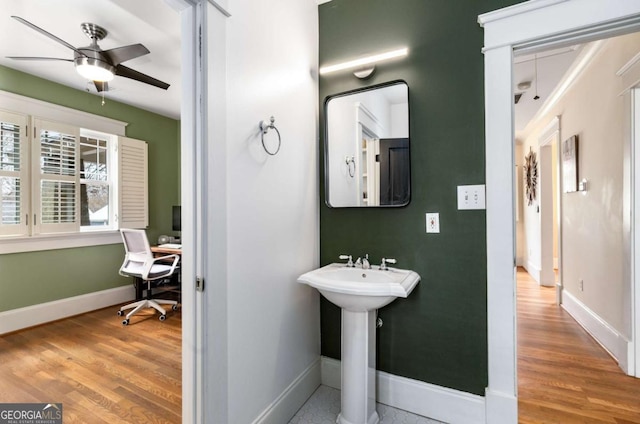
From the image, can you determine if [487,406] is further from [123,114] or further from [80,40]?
[123,114]

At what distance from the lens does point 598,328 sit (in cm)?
265

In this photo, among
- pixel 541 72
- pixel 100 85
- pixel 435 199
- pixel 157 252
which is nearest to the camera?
pixel 435 199

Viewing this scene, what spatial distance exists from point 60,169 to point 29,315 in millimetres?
1571

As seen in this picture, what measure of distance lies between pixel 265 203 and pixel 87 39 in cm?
242

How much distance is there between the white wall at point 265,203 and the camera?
52.5 inches

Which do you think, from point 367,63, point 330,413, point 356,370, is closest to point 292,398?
point 330,413

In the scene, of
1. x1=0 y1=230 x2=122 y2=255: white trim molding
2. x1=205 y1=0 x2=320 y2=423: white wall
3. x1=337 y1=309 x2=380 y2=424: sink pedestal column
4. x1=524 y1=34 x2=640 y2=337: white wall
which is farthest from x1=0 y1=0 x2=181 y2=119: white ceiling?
x1=524 y1=34 x2=640 y2=337: white wall

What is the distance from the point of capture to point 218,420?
1.25 metres

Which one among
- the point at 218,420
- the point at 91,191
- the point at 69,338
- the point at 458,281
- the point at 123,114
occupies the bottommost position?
the point at 69,338

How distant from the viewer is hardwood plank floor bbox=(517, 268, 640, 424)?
1.74m

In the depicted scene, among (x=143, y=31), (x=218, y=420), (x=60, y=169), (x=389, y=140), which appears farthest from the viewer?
(x=60, y=169)

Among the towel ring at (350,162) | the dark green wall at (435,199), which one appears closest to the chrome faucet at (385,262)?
the dark green wall at (435,199)

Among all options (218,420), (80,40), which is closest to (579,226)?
(218,420)

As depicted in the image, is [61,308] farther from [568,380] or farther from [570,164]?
[570,164]
